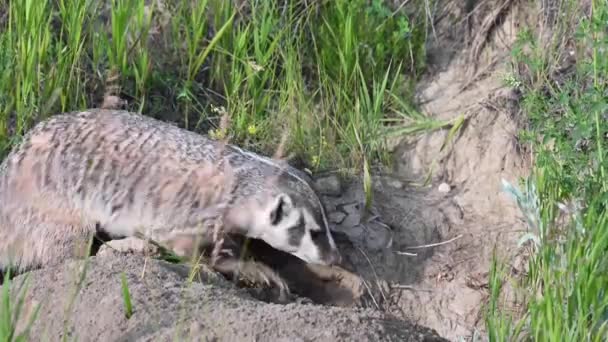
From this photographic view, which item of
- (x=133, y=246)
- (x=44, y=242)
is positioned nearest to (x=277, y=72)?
(x=133, y=246)

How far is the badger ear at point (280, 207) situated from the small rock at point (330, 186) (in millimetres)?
534

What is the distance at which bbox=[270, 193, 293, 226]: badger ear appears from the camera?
371 centimetres

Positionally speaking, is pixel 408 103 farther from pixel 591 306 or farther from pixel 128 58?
pixel 591 306

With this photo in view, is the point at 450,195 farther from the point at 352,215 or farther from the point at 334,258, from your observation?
the point at 334,258

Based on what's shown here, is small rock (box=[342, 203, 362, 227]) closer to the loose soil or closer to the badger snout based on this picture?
the loose soil

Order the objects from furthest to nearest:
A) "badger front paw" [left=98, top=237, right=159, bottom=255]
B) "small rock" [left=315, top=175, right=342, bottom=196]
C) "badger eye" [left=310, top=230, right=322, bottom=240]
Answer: "small rock" [left=315, top=175, right=342, bottom=196]
"badger eye" [left=310, top=230, right=322, bottom=240]
"badger front paw" [left=98, top=237, right=159, bottom=255]

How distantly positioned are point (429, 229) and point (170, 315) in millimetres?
1622

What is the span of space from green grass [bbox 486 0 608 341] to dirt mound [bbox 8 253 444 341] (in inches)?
13.8

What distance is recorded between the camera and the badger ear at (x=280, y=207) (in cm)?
371

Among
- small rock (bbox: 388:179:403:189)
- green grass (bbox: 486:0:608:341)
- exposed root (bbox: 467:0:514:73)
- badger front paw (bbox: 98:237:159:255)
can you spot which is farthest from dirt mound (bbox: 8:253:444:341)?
exposed root (bbox: 467:0:514:73)

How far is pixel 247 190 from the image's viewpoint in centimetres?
379

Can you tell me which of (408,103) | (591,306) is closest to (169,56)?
(408,103)

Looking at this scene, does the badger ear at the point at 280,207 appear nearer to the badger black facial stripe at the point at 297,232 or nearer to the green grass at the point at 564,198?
the badger black facial stripe at the point at 297,232

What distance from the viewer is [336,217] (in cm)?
415
